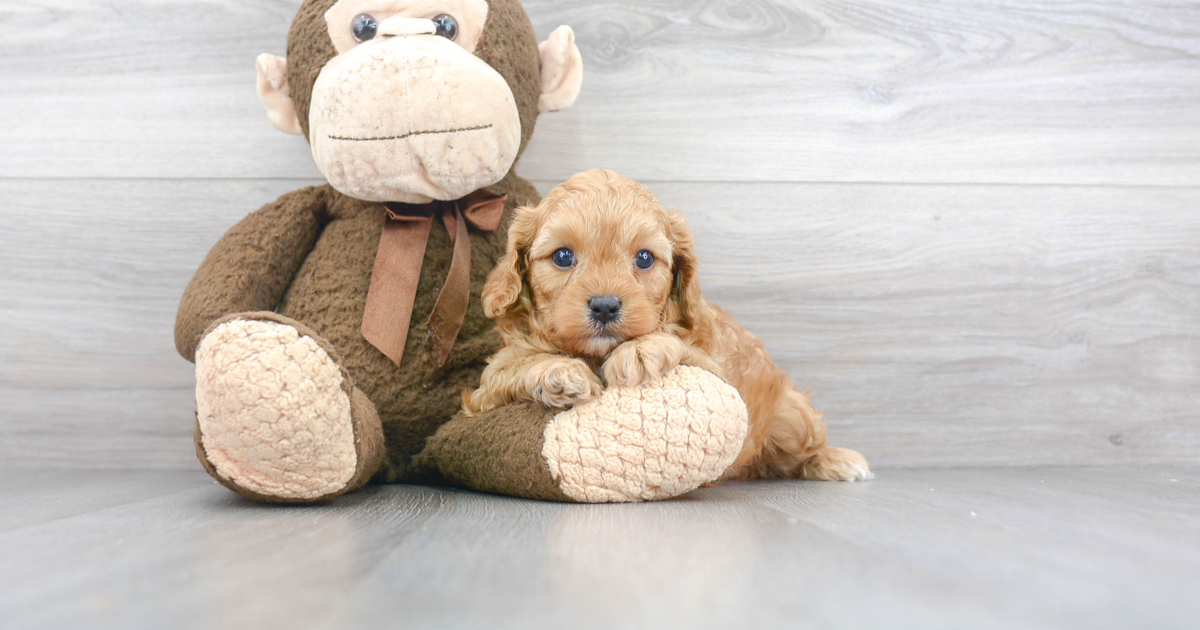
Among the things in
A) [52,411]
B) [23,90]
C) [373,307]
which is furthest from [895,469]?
[23,90]

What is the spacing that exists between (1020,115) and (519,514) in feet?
5.14

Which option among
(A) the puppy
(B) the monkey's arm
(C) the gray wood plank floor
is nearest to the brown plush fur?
(B) the monkey's arm

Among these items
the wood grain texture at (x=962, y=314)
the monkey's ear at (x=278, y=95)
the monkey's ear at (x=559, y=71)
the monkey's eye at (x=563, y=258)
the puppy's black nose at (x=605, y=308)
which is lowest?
the wood grain texture at (x=962, y=314)

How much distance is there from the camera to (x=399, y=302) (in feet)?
4.64

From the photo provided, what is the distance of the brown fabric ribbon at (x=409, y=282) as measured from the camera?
1.40 m

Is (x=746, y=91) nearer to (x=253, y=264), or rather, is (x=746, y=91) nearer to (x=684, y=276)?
(x=684, y=276)

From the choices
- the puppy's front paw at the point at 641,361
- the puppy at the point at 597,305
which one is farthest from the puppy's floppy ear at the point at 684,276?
the puppy's front paw at the point at 641,361

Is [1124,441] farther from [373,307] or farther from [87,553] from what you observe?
[87,553]

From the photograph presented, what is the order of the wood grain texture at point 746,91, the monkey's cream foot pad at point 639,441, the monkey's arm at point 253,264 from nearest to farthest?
the monkey's cream foot pad at point 639,441 < the monkey's arm at point 253,264 < the wood grain texture at point 746,91

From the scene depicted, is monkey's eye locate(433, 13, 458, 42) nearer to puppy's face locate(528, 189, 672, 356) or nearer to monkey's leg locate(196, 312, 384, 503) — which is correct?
puppy's face locate(528, 189, 672, 356)

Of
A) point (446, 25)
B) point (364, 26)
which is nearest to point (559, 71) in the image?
point (446, 25)

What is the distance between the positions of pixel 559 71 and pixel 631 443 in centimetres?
79

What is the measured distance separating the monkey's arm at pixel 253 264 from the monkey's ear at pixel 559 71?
0.48 m

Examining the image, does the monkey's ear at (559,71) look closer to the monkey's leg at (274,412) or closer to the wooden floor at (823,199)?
the wooden floor at (823,199)
